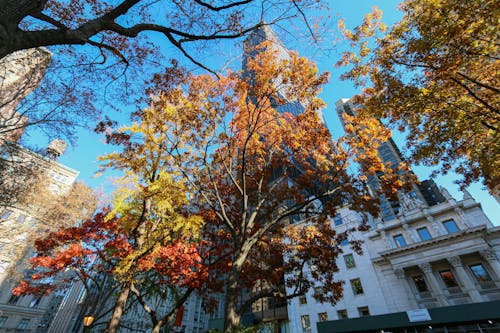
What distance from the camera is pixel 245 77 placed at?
927cm

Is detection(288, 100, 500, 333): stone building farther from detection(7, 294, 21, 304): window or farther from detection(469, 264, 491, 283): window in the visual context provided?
detection(7, 294, 21, 304): window

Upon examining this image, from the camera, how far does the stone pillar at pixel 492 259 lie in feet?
55.5

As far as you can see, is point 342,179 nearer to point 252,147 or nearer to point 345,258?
point 252,147

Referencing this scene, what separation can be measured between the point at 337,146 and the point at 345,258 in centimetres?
2031

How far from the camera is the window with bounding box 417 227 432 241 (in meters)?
21.8

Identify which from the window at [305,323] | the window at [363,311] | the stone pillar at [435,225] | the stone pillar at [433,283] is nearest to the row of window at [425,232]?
the stone pillar at [435,225]

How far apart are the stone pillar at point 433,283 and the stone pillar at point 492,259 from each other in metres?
3.81

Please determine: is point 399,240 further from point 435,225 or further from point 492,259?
point 492,259

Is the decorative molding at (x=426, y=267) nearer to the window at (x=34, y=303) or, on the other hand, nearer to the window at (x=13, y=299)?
the window at (x=34, y=303)

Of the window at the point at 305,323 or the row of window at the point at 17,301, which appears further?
the row of window at the point at 17,301

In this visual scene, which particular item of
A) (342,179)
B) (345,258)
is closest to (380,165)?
(342,179)

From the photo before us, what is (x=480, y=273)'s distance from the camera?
17953 millimetres

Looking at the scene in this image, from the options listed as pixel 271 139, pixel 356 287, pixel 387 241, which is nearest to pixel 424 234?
pixel 387 241

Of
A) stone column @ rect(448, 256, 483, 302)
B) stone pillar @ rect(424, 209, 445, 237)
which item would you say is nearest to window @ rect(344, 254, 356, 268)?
stone pillar @ rect(424, 209, 445, 237)
